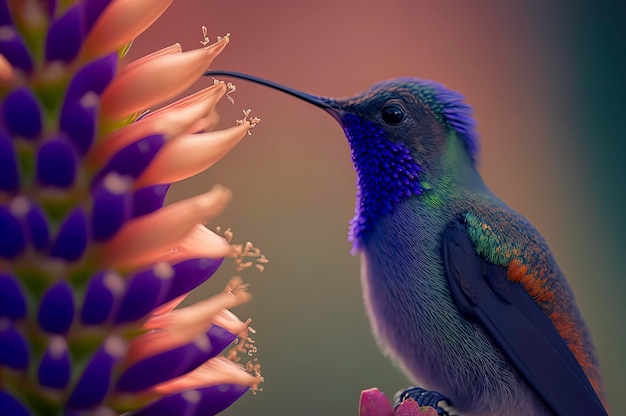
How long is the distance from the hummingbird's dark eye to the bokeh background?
0.69 meters

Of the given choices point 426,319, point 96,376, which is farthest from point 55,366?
point 426,319

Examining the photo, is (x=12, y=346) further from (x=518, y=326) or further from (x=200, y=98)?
(x=518, y=326)

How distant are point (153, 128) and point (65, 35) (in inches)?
1.5

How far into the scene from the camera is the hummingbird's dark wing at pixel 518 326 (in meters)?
0.51

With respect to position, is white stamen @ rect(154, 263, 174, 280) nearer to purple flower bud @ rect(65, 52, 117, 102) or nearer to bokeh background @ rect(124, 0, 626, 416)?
purple flower bud @ rect(65, 52, 117, 102)

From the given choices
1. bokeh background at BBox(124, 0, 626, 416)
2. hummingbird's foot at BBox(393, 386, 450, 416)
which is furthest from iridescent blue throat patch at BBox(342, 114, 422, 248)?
bokeh background at BBox(124, 0, 626, 416)

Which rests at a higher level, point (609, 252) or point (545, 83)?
point (545, 83)

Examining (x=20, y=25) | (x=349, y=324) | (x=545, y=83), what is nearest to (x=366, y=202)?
(x=20, y=25)

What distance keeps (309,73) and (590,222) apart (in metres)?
0.66

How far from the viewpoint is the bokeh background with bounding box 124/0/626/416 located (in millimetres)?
1259

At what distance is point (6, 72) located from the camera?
20 cm

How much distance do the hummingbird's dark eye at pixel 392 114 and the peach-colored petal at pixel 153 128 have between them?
0.35 meters

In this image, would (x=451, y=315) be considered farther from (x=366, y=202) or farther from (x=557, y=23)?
Result: (x=557, y=23)

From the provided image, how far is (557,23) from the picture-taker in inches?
54.2
